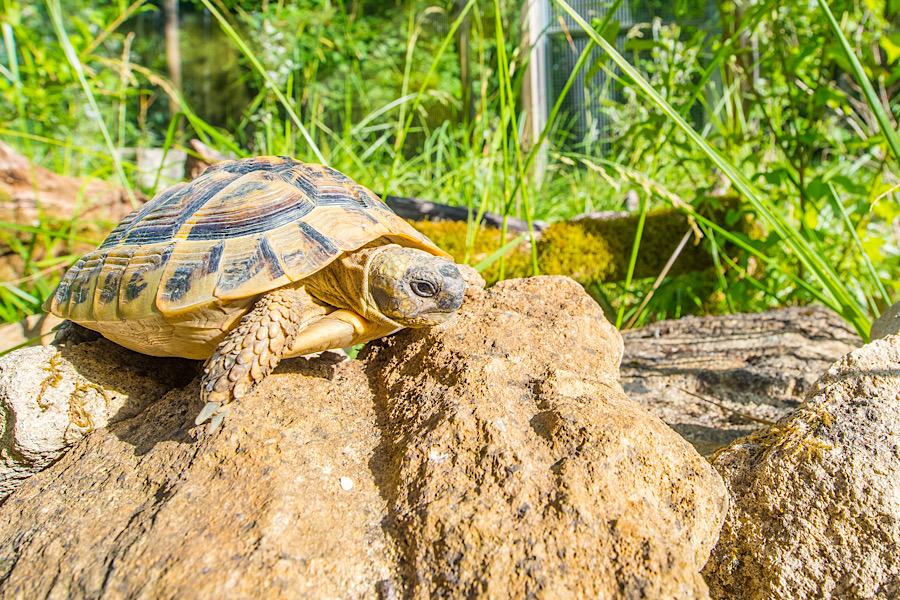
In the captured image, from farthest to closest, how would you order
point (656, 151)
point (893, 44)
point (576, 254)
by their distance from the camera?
point (576, 254) → point (656, 151) → point (893, 44)

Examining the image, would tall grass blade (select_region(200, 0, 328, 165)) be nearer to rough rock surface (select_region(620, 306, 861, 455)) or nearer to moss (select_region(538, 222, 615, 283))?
rough rock surface (select_region(620, 306, 861, 455))

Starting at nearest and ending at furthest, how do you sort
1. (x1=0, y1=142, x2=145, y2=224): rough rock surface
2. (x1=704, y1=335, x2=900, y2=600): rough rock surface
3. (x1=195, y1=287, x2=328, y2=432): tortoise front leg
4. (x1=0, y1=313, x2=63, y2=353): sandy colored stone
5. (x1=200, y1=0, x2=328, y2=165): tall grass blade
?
(x1=704, y1=335, x2=900, y2=600): rough rock surface
(x1=195, y1=287, x2=328, y2=432): tortoise front leg
(x1=200, y1=0, x2=328, y2=165): tall grass blade
(x1=0, y1=313, x2=63, y2=353): sandy colored stone
(x1=0, y1=142, x2=145, y2=224): rough rock surface

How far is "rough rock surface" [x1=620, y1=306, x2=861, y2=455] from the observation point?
170cm

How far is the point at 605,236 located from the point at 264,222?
2.23 metres

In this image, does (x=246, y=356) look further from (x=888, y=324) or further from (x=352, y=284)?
(x=888, y=324)

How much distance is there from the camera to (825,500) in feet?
3.28

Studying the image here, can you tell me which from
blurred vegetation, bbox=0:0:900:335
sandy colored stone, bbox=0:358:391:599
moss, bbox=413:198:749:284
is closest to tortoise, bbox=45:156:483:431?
sandy colored stone, bbox=0:358:391:599

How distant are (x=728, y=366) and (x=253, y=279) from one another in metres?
1.85

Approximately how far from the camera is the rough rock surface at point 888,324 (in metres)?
1.34

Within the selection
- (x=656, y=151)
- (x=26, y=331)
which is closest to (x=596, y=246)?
(x=656, y=151)

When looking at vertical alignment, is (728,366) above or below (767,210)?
below

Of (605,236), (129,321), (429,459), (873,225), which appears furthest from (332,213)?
(873,225)

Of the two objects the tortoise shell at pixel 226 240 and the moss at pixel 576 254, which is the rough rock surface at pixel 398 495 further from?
the moss at pixel 576 254

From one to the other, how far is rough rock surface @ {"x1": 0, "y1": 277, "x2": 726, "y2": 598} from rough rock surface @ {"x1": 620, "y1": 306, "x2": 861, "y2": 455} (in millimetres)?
603
